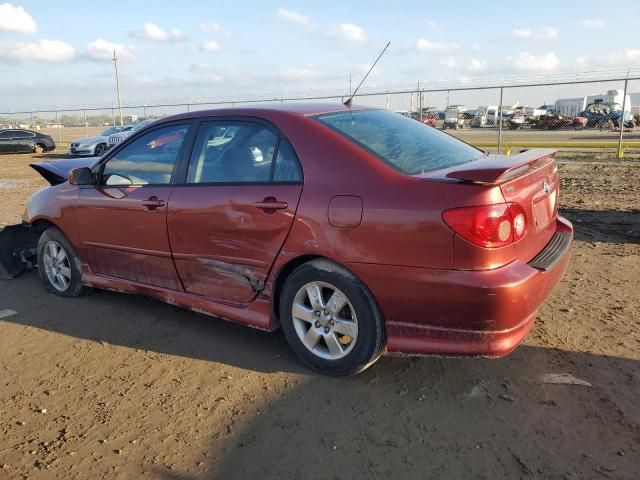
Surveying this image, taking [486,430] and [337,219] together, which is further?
[337,219]

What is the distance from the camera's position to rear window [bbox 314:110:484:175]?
3250 millimetres

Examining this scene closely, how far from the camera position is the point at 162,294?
410cm

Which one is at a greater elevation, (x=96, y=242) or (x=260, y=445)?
(x=96, y=242)

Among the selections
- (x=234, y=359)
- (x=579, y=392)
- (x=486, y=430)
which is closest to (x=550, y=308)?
(x=579, y=392)

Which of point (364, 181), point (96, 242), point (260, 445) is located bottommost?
point (260, 445)

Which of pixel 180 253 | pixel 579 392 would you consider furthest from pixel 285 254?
pixel 579 392

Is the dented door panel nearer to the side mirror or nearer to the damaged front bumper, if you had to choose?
the side mirror

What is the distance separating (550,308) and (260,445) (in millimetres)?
2638

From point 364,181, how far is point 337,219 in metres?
0.26

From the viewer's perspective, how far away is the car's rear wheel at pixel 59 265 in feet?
15.7

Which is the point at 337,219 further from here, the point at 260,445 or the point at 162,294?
the point at 162,294

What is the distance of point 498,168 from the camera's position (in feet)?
9.25

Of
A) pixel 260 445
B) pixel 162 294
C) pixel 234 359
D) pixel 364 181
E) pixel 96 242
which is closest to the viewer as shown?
pixel 260 445

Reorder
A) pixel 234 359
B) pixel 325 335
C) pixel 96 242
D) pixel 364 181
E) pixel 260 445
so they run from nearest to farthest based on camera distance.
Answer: pixel 260 445 → pixel 364 181 → pixel 325 335 → pixel 234 359 → pixel 96 242
